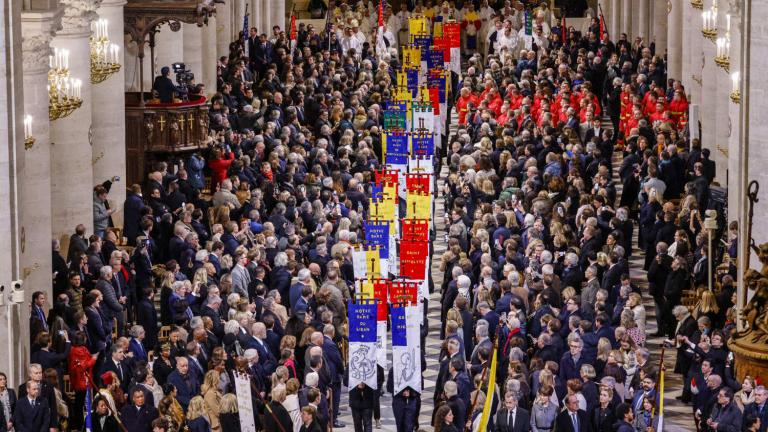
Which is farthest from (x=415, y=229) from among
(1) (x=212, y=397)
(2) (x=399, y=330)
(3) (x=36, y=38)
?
(1) (x=212, y=397)

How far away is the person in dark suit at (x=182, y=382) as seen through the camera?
95.4ft

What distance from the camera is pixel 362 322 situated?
29953 mm

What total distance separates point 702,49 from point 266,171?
11.0 metres

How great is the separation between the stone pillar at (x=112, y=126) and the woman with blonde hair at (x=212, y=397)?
11.9 meters

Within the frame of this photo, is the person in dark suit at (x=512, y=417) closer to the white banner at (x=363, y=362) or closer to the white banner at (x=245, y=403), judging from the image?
the white banner at (x=363, y=362)

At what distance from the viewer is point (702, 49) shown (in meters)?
47.3

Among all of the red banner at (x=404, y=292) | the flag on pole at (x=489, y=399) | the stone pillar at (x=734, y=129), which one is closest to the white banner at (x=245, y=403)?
the flag on pole at (x=489, y=399)

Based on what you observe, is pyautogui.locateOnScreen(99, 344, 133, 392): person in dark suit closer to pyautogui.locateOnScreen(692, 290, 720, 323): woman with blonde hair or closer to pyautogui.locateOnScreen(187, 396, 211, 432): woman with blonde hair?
pyautogui.locateOnScreen(187, 396, 211, 432): woman with blonde hair

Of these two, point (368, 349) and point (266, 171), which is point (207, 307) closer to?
point (368, 349)

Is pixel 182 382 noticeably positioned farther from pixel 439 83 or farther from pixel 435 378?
pixel 439 83

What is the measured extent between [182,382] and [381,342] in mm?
3004

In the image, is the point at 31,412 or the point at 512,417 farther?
the point at 512,417

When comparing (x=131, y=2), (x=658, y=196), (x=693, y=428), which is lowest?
(x=693, y=428)

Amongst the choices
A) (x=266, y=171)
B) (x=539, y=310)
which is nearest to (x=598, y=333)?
(x=539, y=310)
